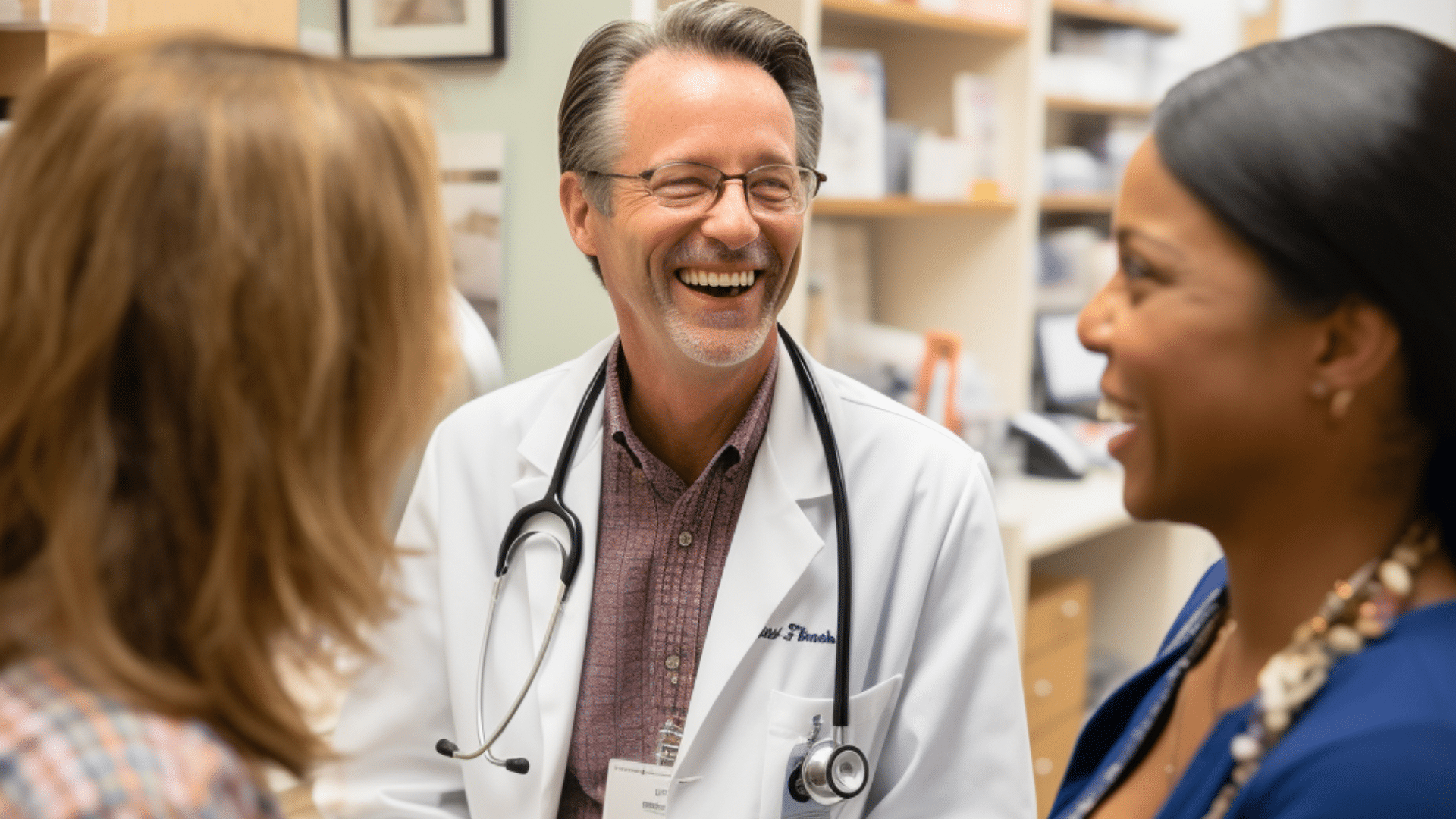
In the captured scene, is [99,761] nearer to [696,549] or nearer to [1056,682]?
[696,549]

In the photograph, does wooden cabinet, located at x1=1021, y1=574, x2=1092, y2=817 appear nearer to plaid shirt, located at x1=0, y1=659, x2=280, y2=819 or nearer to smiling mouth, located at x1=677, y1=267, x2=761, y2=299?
smiling mouth, located at x1=677, y1=267, x2=761, y2=299

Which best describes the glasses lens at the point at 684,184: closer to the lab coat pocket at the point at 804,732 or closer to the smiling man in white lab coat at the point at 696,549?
the smiling man in white lab coat at the point at 696,549

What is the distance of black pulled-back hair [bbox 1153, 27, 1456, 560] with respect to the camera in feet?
2.09

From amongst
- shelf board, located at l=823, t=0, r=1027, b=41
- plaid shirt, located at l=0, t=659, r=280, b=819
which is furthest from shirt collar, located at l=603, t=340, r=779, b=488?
shelf board, located at l=823, t=0, r=1027, b=41

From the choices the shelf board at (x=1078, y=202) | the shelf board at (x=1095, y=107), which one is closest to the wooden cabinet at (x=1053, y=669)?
the shelf board at (x=1078, y=202)

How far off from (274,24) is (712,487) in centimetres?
80

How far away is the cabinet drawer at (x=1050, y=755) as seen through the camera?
97.9 inches

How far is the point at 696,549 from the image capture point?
1.29m

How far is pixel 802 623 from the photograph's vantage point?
4.06 feet

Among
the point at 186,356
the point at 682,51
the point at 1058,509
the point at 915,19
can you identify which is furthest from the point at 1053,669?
the point at 186,356

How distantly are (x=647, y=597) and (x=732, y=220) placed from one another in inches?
16.1

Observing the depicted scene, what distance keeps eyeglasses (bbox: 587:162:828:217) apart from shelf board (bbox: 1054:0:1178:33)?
225cm

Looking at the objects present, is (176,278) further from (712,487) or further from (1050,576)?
(1050,576)

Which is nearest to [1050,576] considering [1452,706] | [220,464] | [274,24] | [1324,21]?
[274,24]
